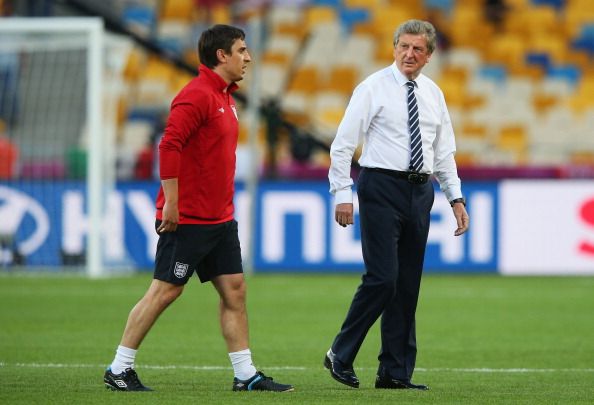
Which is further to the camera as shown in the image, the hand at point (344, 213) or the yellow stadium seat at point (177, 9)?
the yellow stadium seat at point (177, 9)

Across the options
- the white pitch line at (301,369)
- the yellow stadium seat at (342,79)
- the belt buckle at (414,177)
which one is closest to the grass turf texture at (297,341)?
the white pitch line at (301,369)

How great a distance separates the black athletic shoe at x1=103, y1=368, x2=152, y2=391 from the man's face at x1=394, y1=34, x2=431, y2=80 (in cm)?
236

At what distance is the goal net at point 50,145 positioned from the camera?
18047 mm

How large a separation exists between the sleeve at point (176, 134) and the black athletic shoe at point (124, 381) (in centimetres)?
113

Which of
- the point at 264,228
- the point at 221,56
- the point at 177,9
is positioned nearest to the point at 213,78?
the point at 221,56

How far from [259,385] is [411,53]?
6.93 feet

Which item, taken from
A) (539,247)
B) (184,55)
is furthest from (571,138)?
(184,55)

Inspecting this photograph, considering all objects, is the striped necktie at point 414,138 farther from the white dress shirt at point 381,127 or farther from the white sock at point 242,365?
the white sock at point 242,365

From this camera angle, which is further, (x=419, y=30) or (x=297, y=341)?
(x=297, y=341)

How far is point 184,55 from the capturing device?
25.6 m

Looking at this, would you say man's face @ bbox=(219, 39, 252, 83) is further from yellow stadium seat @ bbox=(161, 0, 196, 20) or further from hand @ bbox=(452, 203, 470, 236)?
yellow stadium seat @ bbox=(161, 0, 196, 20)

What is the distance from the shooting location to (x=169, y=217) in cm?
763

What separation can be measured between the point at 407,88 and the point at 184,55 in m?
17.9

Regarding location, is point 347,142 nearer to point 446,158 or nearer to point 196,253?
point 446,158
